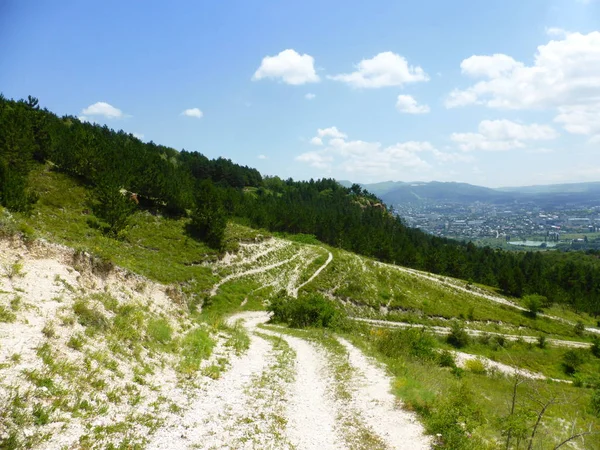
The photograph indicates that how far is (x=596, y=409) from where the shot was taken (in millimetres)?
27172

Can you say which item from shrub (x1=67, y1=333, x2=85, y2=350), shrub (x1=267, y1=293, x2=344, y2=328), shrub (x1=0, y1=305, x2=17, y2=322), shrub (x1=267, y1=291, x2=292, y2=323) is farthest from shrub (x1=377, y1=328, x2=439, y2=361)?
shrub (x1=0, y1=305, x2=17, y2=322)

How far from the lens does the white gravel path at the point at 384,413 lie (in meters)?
11.6

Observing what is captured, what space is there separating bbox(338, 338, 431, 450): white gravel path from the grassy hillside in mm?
718

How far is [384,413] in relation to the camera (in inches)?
537

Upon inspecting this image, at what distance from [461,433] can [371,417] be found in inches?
139

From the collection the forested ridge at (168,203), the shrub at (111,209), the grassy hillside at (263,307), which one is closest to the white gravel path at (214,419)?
the grassy hillside at (263,307)

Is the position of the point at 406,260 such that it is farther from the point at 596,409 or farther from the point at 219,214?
the point at 596,409

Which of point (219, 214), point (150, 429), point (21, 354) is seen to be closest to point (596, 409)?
point (150, 429)

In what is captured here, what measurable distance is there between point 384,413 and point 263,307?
42172 mm

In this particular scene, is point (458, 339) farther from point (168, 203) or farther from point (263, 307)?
point (168, 203)

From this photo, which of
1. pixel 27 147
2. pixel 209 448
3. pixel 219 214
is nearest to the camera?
pixel 209 448

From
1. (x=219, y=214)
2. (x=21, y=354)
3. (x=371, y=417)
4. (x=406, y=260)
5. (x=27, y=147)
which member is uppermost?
(x=27, y=147)

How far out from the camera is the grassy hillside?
11.0 metres

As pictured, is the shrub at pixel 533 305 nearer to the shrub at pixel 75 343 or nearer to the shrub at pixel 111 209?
the shrub at pixel 111 209
